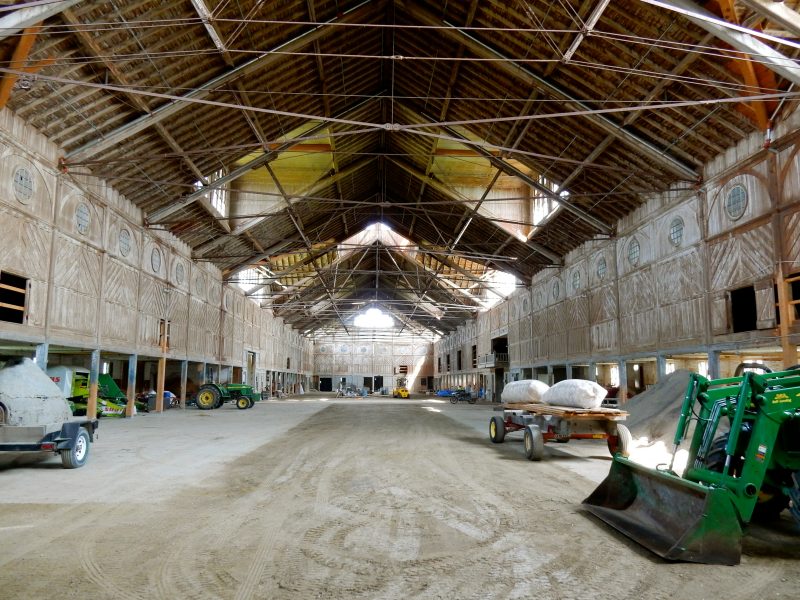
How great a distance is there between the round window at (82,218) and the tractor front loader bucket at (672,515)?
58.2 ft

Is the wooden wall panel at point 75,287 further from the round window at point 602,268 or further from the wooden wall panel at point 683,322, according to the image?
the round window at point 602,268

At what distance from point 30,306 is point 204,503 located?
11.7 m

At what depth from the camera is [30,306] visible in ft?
50.5

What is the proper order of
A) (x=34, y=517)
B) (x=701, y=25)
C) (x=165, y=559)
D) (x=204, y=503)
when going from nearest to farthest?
1. (x=165, y=559)
2. (x=34, y=517)
3. (x=204, y=503)
4. (x=701, y=25)

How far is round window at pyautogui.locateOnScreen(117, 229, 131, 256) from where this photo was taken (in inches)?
817

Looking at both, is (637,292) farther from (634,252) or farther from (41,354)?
(41,354)

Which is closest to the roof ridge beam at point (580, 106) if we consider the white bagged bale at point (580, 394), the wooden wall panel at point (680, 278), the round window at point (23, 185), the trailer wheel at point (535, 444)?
the wooden wall panel at point (680, 278)

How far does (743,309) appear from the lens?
53.1 feet

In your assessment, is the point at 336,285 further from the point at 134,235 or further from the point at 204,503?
the point at 204,503

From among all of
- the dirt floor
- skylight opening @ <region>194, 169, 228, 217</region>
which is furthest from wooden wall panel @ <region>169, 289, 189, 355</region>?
the dirt floor

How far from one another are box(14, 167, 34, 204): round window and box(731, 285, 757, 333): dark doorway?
2004cm

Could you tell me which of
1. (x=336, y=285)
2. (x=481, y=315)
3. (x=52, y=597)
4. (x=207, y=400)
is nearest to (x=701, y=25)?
(x=52, y=597)

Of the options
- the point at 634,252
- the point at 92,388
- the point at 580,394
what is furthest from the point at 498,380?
the point at 580,394

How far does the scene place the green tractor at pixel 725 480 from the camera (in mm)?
4820
